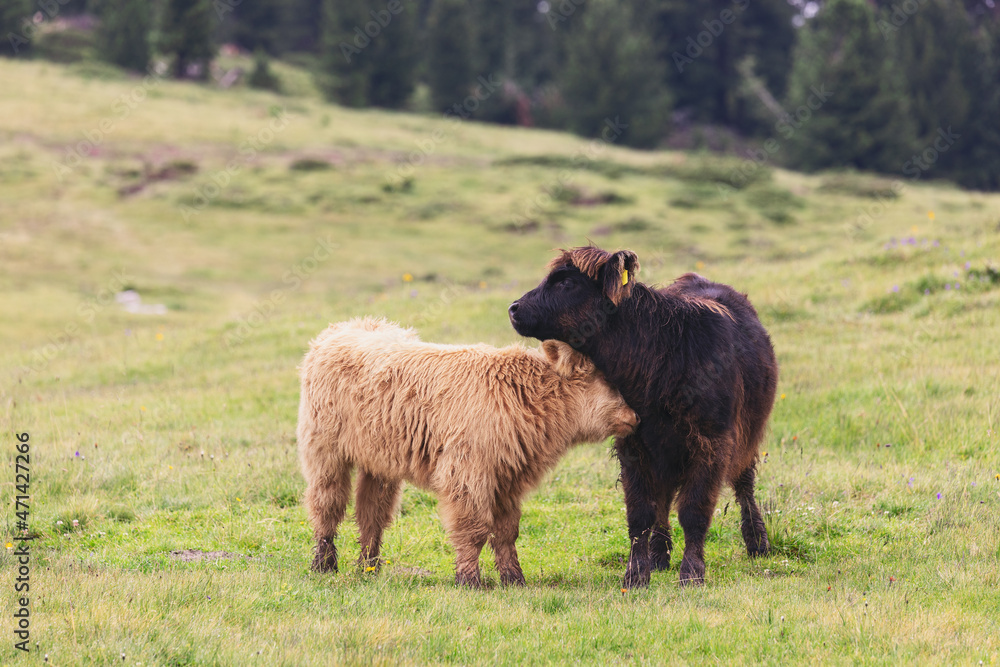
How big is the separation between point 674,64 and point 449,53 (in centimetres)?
1615

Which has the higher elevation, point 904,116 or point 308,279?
point 904,116

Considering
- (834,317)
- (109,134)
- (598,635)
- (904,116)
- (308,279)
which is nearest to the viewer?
(598,635)

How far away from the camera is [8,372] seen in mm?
14086

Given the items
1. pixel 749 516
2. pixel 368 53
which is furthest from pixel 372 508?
pixel 368 53

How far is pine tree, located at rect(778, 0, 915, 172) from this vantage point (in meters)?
48.8

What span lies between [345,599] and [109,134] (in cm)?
4122

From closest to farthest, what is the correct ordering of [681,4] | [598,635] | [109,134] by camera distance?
[598,635] → [109,134] → [681,4]

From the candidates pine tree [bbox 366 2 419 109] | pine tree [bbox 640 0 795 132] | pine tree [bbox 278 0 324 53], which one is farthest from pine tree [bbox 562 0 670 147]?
pine tree [bbox 278 0 324 53]

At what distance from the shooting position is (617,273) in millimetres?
6285

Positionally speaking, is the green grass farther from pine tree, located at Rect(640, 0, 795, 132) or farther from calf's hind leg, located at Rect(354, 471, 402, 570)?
pine tree, located at Rect(640, 0, 795, 132)

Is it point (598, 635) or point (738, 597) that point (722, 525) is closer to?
point (738, 597)

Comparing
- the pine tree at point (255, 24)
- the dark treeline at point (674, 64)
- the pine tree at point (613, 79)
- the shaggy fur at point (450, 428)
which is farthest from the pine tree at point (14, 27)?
the shaggy fur at point (450, 428)

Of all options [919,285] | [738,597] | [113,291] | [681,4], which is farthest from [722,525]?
[681,4]

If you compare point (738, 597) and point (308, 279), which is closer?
point (738, 597)
